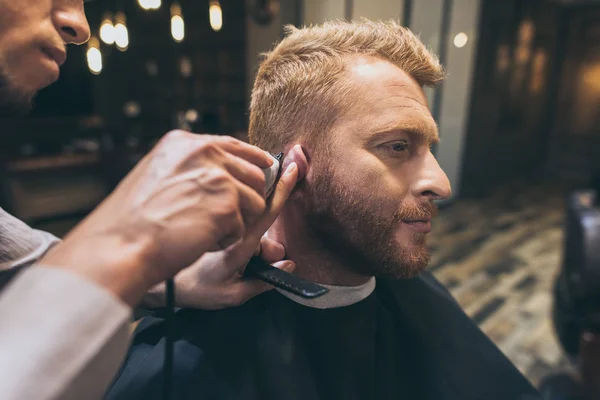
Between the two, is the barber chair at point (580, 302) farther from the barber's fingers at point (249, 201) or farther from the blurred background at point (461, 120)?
the barber's fingers at point (249, 201)

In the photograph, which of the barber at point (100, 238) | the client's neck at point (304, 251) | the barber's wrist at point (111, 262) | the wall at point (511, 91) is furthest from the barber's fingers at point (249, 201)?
the wall at point (511, 91)

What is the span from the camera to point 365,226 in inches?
34.4

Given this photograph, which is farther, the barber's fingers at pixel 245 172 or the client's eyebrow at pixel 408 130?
the client's eyebrow at pixel 408 130

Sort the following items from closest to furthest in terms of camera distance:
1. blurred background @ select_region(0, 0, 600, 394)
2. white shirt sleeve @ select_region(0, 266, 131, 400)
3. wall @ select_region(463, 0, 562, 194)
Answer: white shirt sleeve @ select_region(0, 266, 131, 400)
blurred background @ select_region(0, 0, 600, 394)
wall @ select_region(463, 0, 562, 194)

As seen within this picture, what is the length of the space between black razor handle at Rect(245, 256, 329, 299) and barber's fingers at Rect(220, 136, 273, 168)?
195mm

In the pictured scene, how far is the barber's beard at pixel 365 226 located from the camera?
87 centimetres

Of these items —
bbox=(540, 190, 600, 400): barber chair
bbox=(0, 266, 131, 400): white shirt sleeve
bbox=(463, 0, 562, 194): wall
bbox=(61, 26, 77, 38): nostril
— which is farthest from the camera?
bbox=(463, 0, 562, 194): wall

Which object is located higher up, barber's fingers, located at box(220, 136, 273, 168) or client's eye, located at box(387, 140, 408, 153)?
barber's fingers, located at box(220, 136, 273, 168)

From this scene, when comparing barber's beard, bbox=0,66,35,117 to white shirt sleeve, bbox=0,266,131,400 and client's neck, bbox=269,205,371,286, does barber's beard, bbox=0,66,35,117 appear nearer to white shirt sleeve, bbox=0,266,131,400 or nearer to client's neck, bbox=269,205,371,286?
white shirt sleeve, bbox=0,266,131,400

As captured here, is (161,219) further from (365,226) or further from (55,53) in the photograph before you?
(365,226)

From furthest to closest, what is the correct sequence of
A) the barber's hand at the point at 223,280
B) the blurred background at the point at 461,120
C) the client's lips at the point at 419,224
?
the blurred background at the point at 461,120 → the client's lips at the point at 419,224 → the barber's hand at the point at 223,280

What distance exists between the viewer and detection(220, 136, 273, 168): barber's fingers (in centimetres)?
56

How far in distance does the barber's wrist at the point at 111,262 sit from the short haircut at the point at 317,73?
20.8 inches

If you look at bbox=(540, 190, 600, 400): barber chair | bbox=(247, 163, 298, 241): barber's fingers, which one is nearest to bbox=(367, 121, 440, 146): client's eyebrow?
bbox=(247, 163, 298, 241): barber's fingers
